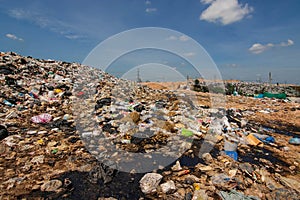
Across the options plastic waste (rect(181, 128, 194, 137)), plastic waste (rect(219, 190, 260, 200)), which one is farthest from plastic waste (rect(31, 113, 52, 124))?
plastic waste (rect(219, 190, 260, 200))

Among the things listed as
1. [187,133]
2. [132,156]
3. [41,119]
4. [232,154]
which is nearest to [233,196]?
[232,154]

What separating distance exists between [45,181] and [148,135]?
1.70 metres

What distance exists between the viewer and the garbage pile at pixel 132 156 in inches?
69.6

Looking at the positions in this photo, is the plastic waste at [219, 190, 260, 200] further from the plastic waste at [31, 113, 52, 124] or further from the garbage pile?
the plastic waste at [31, 113, 52, 124]

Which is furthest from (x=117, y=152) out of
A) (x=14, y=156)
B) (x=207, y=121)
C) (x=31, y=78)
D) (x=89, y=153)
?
(x=31, y=78)

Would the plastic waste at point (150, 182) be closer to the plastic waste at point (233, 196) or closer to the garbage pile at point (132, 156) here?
the garbage pile at point (132, 156)

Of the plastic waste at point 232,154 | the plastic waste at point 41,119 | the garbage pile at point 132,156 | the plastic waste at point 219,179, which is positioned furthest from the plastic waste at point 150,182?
the plastic waste at point 41,119

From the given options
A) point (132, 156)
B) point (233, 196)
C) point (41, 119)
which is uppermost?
point (41, 119)

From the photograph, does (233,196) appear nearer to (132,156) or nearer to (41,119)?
(132,156)

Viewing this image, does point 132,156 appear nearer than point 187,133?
Yes

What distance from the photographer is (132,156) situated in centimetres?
244

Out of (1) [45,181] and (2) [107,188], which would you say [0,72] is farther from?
(2) [107,188]

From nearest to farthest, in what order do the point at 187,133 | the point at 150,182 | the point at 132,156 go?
the point at 150,182
the point at 132,156
the point at 187,133

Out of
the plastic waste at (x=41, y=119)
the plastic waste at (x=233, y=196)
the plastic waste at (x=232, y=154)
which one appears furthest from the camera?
the plastic waste at (x=41, y=119)
